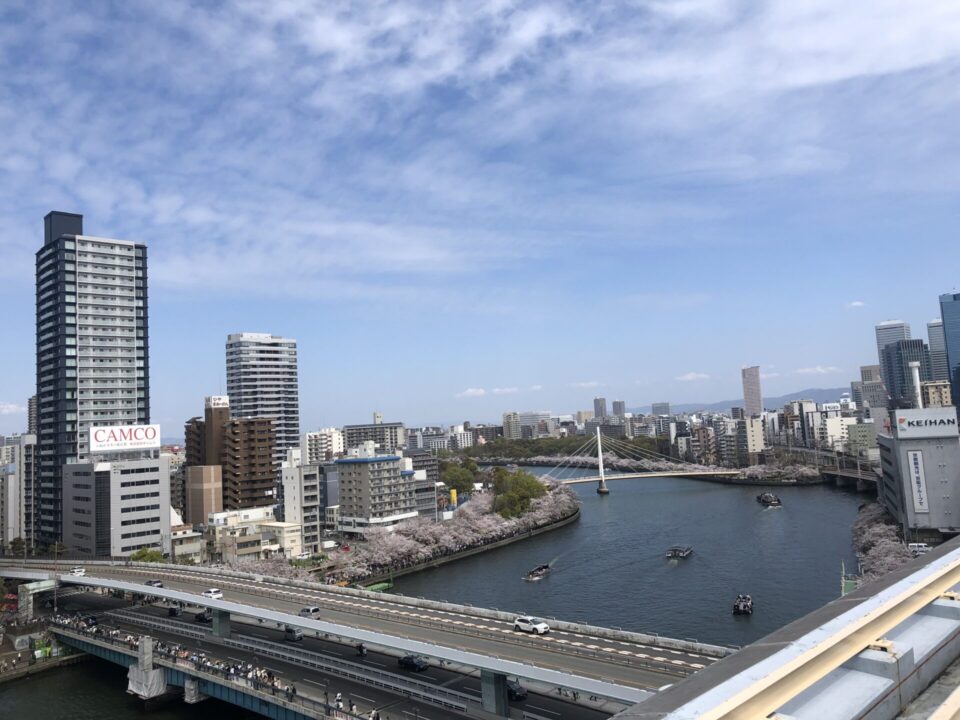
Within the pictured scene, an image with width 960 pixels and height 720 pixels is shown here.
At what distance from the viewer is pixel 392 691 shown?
7.70 m

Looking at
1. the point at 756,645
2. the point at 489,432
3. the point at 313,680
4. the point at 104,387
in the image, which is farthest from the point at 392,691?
the point at 489,432

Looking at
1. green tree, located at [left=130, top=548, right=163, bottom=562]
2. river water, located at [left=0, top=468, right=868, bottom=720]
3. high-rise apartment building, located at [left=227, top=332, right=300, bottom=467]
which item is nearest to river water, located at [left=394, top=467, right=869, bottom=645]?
river water, located at [left=0, top=468, right=868, bottom=720]

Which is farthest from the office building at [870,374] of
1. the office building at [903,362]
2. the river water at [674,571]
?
the river water at [674,571]

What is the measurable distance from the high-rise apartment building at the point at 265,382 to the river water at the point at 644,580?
872 inches

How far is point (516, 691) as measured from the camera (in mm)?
7191

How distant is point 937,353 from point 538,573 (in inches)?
3160

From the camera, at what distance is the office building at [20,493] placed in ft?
79.8

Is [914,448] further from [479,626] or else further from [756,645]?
[756,645]

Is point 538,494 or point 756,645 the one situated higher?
point 756,645

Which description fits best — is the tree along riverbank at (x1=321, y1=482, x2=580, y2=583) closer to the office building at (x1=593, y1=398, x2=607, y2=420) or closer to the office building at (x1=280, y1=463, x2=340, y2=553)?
the office building at (x1=280, y1=463, x2=340, y2=553)

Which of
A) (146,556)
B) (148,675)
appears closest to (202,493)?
(146,556)

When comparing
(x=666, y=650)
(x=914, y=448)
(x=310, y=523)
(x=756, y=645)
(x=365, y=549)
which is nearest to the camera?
(x=756, y=645)

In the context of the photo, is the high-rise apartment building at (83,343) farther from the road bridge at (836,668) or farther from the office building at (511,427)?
the office building at (511,427)

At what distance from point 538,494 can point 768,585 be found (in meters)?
13.1
